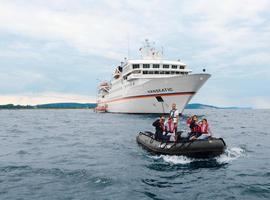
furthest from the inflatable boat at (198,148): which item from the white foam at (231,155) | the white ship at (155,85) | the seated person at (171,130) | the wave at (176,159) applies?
the white ship at (155,85)

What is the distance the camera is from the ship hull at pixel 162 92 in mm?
45875

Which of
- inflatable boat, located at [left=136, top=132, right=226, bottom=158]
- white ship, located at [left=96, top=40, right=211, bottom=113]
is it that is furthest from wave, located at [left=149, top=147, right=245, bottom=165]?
white ship, located at [left=96, top=40, right=211, bottom=113]

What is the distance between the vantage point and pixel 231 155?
16.6 m

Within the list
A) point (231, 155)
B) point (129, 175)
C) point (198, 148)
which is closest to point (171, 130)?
point (198, 148)

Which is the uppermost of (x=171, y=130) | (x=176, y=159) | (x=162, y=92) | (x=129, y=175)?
(x=162, y=92)

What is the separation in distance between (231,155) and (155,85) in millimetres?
31700

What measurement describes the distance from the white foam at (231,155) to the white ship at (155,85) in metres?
26.5

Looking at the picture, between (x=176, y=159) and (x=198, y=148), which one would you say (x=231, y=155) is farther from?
(x=176, y=159)

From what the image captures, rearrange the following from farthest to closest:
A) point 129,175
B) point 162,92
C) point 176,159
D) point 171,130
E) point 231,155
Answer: point 162,92 < point 171,130 < point 231,155 < point 176,159 < point 129,175

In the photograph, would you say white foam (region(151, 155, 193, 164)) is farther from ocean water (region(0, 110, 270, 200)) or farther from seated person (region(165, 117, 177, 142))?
seated person (region(165, 117, 177, 142))

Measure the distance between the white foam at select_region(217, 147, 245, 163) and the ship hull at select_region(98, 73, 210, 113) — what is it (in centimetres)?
2652

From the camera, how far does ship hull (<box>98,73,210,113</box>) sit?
1806 inches

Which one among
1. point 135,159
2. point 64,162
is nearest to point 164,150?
point 135,159

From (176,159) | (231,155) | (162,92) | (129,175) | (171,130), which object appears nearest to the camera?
(129,175)
